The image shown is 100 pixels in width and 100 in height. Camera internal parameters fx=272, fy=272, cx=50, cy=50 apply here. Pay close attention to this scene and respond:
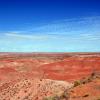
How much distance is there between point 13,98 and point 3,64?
47.3 m

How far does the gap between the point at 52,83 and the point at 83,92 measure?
10531 mm

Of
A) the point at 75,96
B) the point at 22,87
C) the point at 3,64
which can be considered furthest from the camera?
the point at 3,64

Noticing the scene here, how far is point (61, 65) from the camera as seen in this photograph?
214ft

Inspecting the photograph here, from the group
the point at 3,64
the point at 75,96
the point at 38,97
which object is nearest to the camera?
the point at 75,96

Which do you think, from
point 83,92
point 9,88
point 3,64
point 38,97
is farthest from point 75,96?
point 3,64

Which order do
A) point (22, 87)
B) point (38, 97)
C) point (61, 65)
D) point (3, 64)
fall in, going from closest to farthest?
point (38, 97), point (22, 87), point (61, 65), point (3, 64)

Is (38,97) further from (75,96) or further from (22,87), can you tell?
(75,96)

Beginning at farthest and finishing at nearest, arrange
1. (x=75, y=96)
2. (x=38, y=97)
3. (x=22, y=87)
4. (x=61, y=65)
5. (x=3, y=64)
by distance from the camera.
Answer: (x=3, y=64)
(x=61, y=65)
(x=22, y=87)
(x=38, y=97)
(x=75, y=96)

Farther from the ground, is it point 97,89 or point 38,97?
point 97,89

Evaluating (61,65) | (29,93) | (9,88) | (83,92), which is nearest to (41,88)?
(29,93)

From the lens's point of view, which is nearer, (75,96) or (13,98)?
(75,96)

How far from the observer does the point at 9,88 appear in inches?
1104

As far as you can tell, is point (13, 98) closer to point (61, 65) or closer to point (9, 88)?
point (9, 88)

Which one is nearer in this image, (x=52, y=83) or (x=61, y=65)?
(x=52, y=83)
